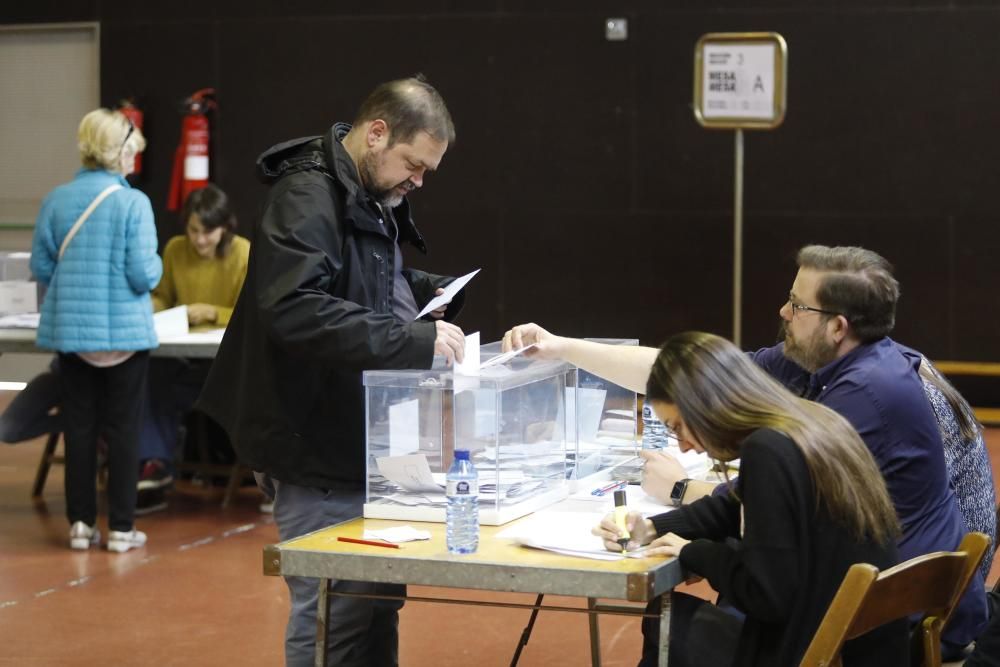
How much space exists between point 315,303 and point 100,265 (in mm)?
2892

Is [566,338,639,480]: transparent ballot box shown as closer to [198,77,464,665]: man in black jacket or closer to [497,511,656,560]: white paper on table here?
[497,511,656,560]: white paper on table

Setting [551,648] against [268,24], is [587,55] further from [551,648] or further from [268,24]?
[551,648]

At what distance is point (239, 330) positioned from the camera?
3.24 m

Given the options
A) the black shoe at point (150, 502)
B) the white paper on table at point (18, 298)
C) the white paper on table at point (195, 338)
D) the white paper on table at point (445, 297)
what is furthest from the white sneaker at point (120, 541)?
the white paper on table at point (445, 297)

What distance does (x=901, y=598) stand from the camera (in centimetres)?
258

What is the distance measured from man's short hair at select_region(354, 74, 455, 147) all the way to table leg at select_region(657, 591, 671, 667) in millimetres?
1182

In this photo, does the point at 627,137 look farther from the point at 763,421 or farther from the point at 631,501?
the point at 763,421

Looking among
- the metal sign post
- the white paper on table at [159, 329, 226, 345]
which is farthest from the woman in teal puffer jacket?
the metal sign post

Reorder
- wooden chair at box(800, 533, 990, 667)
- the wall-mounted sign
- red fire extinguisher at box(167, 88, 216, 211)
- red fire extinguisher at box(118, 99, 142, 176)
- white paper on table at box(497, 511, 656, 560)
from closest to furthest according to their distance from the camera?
wooden chair at box(800, 533, 990, 667) < white paper on table at box(497, 511, 656, 560) < the wall-mounted sign < red fire extinguisher at box(167, 88, 216, 211) < red fire extinguisher at box(118, 99, 142, 176)

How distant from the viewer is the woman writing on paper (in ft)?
8.24

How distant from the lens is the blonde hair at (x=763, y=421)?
2.53 meters

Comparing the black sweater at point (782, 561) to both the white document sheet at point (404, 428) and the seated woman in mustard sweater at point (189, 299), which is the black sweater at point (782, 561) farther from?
the seated woman in mustard sweater at point (189, 299)

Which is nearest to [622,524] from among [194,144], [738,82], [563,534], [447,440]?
[563,534]

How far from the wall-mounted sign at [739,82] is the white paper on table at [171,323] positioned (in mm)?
3232
